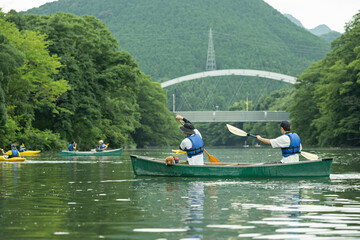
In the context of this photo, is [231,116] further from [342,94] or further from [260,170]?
[260,170]

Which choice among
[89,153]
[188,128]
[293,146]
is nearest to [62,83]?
[89,153]

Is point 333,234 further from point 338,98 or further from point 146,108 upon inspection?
point 146,108

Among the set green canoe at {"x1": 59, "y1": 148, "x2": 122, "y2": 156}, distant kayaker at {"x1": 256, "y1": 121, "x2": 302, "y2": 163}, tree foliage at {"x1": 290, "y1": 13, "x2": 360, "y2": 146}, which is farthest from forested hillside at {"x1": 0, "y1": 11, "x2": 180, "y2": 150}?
distant kayaker at {"x1": 256, "y1": 121, "x2": 302, "y2": 163}

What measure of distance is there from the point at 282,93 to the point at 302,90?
2308 inches

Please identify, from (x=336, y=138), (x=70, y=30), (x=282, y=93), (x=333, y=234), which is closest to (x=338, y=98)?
(x=336, y=138)

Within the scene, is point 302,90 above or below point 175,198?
above

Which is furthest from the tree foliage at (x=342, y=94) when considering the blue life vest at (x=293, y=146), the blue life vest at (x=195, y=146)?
the blue life vest at (x=195, y=146)

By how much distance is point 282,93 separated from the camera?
480 feet

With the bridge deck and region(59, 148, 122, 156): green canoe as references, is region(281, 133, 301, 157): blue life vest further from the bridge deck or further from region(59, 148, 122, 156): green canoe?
the bridge deck

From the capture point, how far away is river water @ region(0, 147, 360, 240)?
973 centimetres

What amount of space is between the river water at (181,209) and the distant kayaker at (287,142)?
1.06 meters

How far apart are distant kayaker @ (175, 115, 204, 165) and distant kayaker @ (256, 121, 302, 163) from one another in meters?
2.17

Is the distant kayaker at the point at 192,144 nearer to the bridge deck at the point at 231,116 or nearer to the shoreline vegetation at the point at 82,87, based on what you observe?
the shoreline vegetation at the point at 82,87

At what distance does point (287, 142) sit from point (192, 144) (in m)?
2.95
